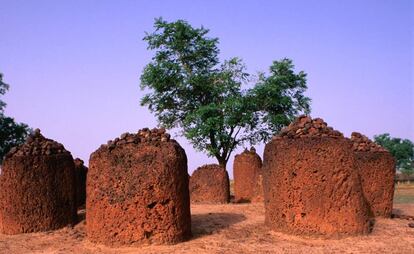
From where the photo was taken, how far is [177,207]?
26.4 ft

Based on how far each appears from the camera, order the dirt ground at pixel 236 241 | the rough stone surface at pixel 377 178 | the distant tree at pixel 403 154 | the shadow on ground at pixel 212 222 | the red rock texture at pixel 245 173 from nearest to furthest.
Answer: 1. the dirt ground at pixel 236 241
2. the shadow on ground at pixel 212 222
3. the rough stone surface at pixel 377 178
4. the red rock texture at pixel 245 173
5. the distant tree at pixel 403 154

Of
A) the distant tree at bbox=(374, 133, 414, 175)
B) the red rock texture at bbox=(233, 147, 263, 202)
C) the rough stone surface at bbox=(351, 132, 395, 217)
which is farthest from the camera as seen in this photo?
the distant tree at bbox=(374, 133, 414, 175)

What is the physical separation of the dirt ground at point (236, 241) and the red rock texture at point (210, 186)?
5271mm

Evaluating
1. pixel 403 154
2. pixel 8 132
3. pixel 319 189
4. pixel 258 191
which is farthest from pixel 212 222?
pixel 403 154

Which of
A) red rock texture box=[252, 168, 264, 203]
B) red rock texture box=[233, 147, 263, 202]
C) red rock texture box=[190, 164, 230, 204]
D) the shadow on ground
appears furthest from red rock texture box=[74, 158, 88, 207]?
red rock texture box=[233, 147, 263, 202]

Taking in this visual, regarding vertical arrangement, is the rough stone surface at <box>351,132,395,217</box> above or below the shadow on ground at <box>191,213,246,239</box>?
above

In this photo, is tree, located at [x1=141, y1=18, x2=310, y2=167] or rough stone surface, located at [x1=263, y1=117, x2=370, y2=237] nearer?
rough stone surface, located at [x1=263, y1=117, x2=370, y2=237]

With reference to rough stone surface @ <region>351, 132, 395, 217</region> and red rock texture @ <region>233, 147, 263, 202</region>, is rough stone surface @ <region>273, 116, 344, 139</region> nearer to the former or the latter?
rough stone surface @ <region>351, 132, 395, 217</region>

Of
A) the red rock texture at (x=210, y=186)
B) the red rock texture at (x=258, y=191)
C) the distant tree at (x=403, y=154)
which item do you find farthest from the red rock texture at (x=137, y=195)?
the distant tree at (x=403, y=154)

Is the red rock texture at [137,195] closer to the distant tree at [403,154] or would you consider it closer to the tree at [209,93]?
the tree at [209,93]

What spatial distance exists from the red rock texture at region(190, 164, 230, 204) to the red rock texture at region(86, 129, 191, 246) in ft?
23.4

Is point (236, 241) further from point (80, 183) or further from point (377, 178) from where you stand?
point (80, 183)

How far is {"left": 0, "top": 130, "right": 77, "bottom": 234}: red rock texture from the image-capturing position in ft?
32.2

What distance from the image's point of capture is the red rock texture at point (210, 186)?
15.4 meters
